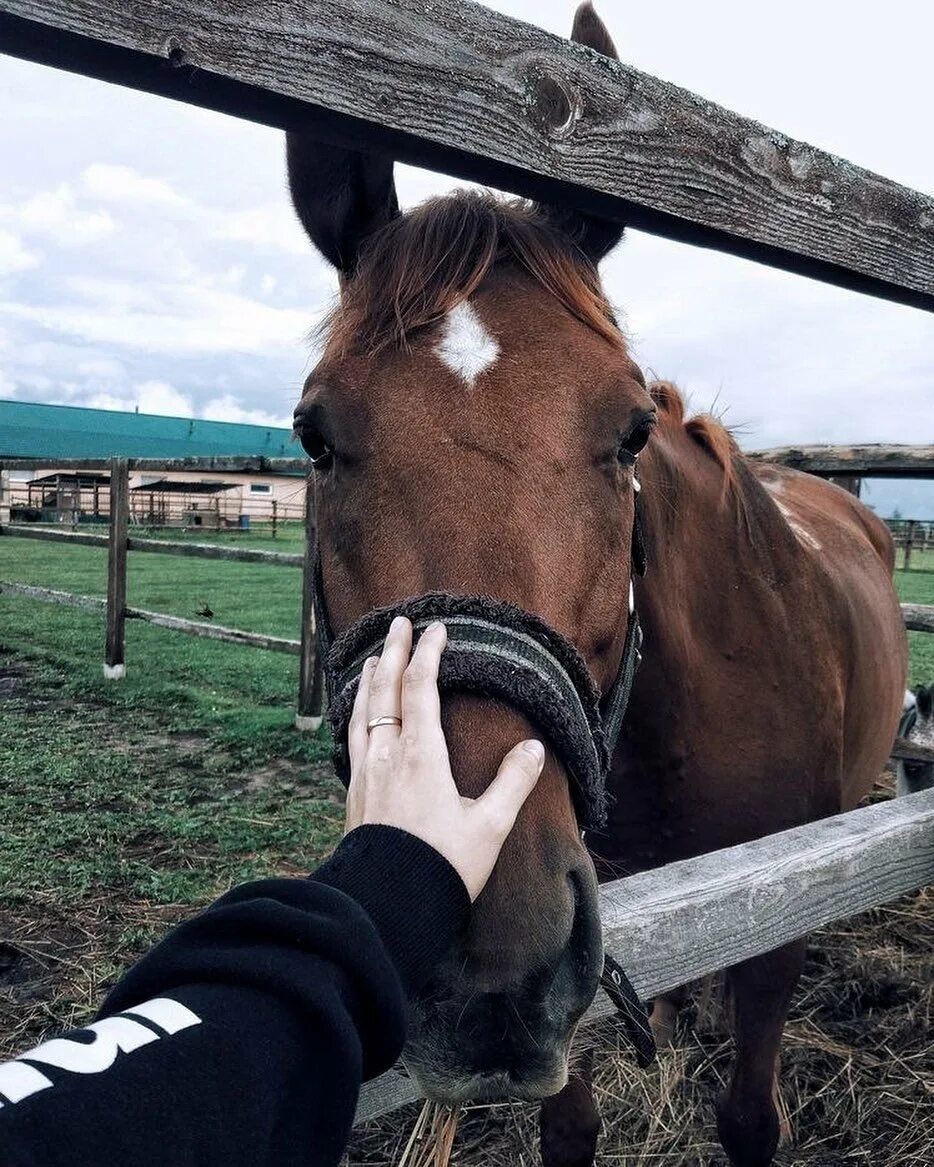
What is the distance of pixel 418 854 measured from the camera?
82 centimetres

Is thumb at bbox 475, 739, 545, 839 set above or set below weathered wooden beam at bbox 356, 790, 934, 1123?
above

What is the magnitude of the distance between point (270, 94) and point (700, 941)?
1.54m

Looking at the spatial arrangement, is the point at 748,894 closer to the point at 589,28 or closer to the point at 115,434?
the point at 589,28

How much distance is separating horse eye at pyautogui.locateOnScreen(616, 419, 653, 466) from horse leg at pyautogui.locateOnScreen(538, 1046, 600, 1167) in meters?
1.68

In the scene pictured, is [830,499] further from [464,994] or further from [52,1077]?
[52,1077]

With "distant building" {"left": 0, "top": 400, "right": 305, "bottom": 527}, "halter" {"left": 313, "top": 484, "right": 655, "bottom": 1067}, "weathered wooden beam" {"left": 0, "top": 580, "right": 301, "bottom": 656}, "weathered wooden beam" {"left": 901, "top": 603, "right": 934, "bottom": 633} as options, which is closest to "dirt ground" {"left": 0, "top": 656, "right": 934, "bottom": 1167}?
"halter" {"left": 313, "top": 484, "right": 655, "bottom": 1067}

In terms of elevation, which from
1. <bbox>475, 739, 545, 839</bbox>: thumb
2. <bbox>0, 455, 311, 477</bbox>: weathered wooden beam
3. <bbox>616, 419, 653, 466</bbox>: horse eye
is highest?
<bbox>616, 419, 653, 466</bbox>: horse eye

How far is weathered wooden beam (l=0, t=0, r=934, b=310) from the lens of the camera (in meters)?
1.00

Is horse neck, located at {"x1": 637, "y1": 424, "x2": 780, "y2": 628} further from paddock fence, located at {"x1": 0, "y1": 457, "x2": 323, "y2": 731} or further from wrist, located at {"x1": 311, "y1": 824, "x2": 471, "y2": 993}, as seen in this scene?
paddock fence, located at {"x1": 0, "y1": 457, "x2": 323, "y2": 731}

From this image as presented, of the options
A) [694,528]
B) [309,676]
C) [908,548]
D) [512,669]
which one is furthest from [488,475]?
[908,548]

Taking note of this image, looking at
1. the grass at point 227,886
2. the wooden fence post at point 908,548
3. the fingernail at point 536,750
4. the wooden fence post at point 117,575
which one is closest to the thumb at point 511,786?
the fingernail at point 536,750

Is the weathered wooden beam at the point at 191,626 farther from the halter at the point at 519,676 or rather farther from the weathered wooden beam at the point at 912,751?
the halter at the point at 519,676

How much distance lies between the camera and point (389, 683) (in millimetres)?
982

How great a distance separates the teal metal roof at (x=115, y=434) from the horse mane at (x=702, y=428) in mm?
39690
